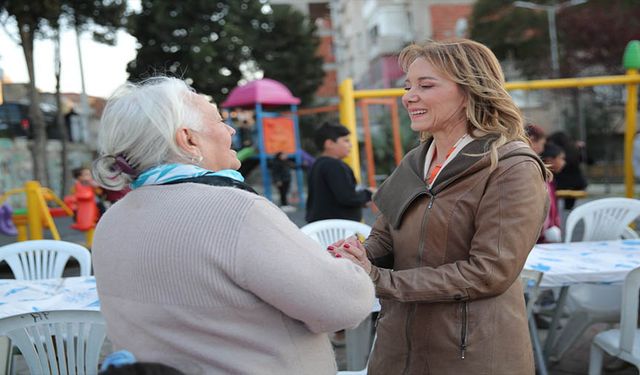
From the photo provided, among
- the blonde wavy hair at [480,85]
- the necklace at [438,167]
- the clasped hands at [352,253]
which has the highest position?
the blonde wavy hair at [480,85]

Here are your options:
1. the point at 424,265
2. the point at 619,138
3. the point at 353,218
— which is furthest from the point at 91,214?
the point at 619,138

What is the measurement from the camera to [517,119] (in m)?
1.83

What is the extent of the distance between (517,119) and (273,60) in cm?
2324

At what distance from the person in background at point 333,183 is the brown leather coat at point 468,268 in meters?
2.56

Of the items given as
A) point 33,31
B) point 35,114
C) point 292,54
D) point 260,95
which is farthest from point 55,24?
point 292,54

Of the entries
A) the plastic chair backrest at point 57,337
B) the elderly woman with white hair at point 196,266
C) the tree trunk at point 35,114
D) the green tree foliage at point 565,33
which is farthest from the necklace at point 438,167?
the green tree foliage at point 565,33

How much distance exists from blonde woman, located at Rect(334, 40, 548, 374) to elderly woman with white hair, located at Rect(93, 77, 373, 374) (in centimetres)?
45

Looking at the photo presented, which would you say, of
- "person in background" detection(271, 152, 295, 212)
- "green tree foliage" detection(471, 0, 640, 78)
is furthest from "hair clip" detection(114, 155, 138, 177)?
"green tree foliage" detection(471, 0, 640, 78)

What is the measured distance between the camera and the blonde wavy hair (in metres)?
1.78

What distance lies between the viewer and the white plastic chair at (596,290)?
3.47 metres

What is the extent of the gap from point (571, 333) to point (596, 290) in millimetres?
301

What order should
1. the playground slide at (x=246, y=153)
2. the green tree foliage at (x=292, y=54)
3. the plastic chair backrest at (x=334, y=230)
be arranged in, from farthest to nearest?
1. the green tree foliage at (x=292, y=54)
2. the playground slide at (x=246, y=153)
3. the plastic chair backrest at (x=334, y=230)

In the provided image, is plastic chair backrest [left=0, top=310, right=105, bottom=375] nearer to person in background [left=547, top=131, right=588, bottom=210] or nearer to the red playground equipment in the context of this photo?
the red playground equipment

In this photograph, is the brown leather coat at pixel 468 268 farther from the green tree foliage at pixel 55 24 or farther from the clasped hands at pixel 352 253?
the green tree foliage at pixel 55 24
